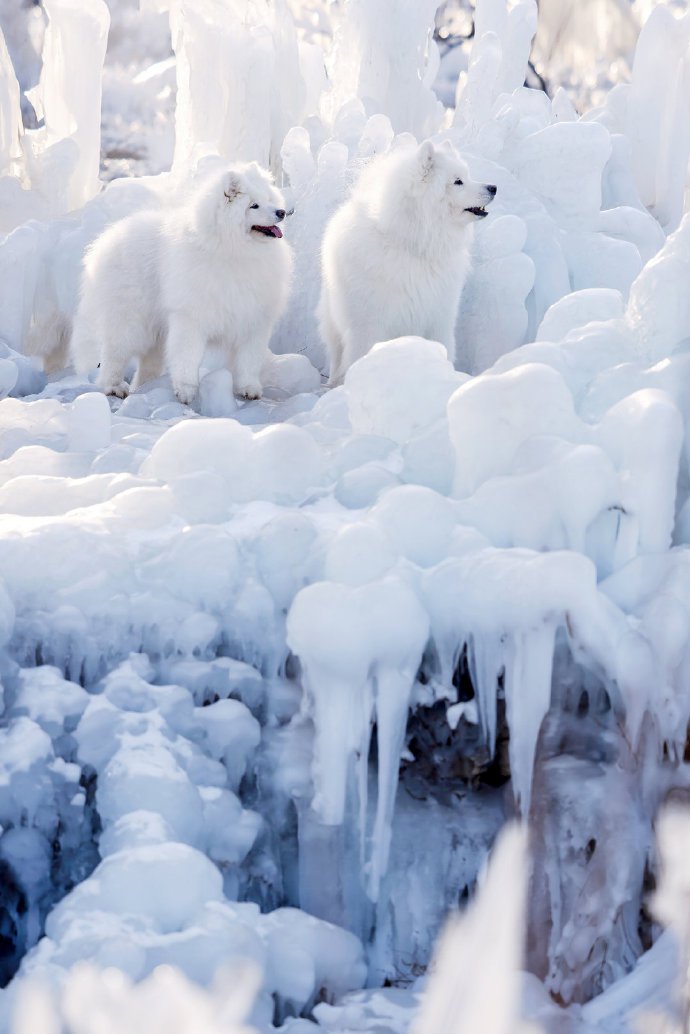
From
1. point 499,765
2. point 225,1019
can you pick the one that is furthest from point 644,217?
point 225,1019

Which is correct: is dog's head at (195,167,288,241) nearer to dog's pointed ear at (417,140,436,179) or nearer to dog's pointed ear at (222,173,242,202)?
dog's pointed ear at (222,173,242,202)

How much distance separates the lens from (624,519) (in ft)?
12.8

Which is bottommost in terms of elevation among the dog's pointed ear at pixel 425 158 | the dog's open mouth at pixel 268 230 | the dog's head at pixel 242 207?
the dog's open mouth at pixel 268 230

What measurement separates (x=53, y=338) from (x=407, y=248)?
12.8 feet

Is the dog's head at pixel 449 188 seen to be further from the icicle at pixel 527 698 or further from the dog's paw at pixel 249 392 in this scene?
the icicle at pixel 527 698

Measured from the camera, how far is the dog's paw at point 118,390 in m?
6.85

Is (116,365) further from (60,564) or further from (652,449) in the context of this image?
(652,449)

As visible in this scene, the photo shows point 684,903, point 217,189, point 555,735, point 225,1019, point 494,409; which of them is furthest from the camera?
point 217,189

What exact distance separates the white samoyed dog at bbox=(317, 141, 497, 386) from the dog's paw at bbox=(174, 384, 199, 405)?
0.82m

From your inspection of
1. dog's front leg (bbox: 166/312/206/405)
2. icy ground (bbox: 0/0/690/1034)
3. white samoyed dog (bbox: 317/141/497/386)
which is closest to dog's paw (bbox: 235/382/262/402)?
dog's front leg (bbox: 166/312/206/405)

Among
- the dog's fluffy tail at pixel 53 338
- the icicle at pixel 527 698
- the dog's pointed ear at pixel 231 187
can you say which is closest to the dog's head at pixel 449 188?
the dog's pointed ear at pixel 231 187

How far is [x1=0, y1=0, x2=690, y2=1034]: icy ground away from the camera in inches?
129

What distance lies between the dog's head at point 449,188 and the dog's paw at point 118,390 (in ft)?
6.52

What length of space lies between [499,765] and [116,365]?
3834mm
